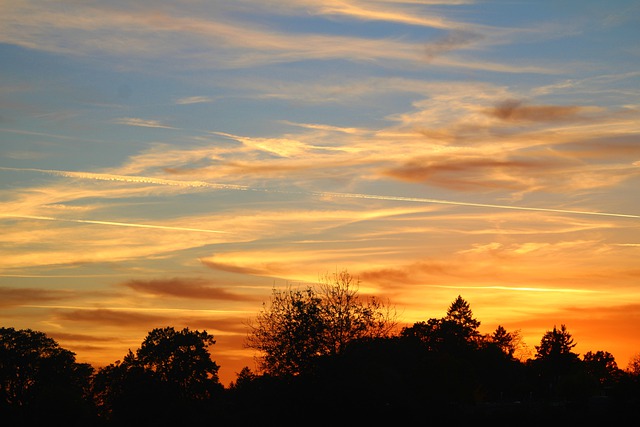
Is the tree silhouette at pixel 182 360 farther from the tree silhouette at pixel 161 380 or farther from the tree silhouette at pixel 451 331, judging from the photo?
the tree silhouette at pixel 451 331

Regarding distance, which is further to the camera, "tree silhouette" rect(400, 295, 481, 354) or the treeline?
"tree silhouette" rect(400, 295, 481, 354)

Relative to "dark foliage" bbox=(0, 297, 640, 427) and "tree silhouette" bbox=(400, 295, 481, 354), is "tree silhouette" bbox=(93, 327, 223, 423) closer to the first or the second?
"dark foliage" bbox=(0, 297, 640, 427)

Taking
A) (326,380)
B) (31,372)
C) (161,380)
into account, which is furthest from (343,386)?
(31,372)

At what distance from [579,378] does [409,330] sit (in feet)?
113

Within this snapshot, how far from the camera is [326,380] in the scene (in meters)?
62.0

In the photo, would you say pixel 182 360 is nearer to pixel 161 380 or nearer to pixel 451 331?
pixel 161 380

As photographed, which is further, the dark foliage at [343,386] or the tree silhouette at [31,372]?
the tree silhouette at [31,372]

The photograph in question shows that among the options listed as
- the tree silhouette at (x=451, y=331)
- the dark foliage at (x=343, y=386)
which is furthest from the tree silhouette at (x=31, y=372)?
the tree silhouette at (x=451, y=331)

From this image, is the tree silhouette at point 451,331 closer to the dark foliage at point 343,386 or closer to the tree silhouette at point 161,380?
the dark foliage at point 343,386

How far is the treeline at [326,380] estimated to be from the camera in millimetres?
61031

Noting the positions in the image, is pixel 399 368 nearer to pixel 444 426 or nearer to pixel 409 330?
pixel 444 426

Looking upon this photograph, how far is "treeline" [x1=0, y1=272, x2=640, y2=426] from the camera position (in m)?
61.0

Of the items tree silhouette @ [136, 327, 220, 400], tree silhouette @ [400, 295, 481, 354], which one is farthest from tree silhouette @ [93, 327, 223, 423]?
tree silhouette @ [400, 295, 481, 354]

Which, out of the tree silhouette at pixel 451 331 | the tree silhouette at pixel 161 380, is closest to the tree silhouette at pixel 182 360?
the tree silhouette at pixel 161 380
